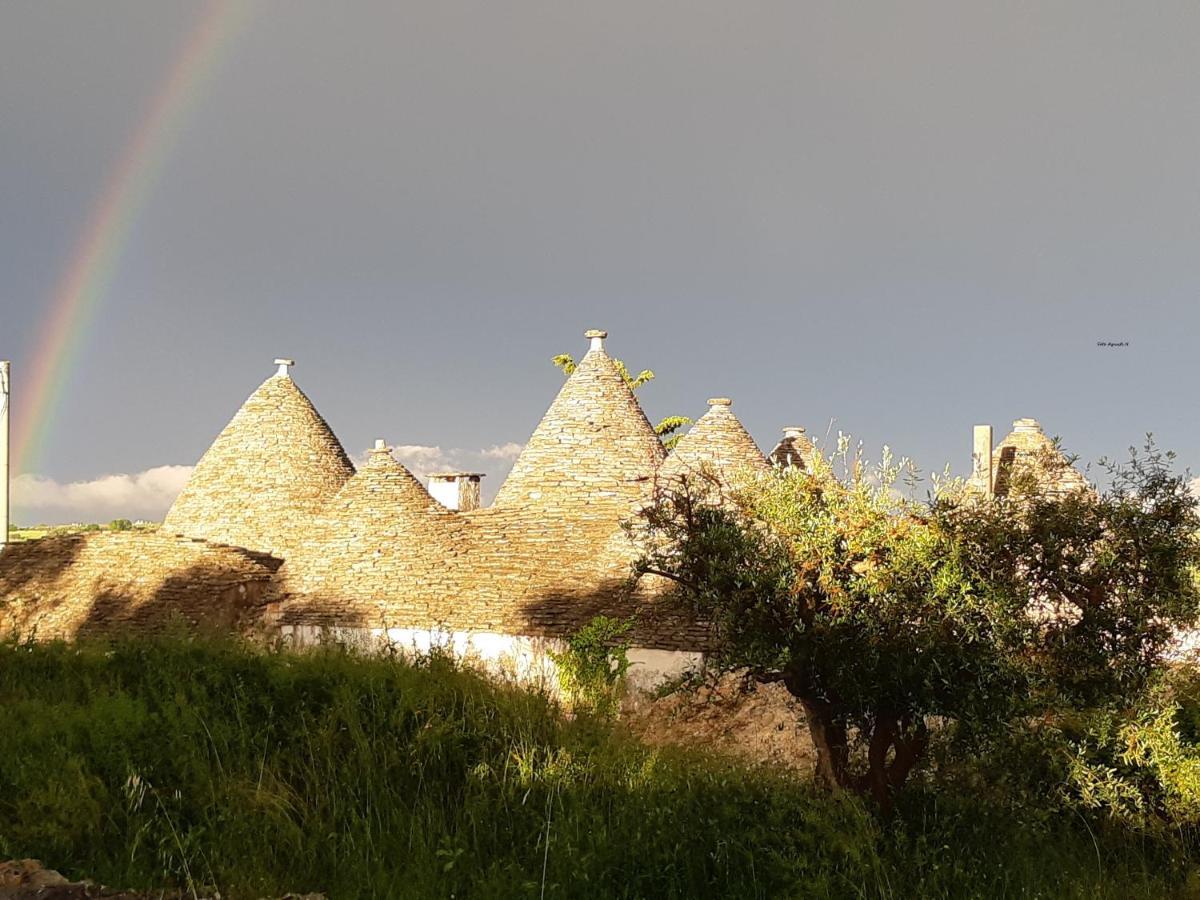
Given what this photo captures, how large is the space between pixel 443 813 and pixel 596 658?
5.94 m

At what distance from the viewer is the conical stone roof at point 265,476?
20.1 metres

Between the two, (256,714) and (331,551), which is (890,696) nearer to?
(256,714)

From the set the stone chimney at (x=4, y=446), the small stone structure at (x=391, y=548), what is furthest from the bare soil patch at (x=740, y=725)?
the stone chimney at (x=4, y=446)

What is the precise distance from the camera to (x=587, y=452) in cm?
1769

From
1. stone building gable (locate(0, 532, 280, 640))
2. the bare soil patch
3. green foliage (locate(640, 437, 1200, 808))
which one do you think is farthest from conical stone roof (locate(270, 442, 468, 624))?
green foliage (locate(640, 437, 1200, 808))

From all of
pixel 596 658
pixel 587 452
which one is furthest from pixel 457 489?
pixel 596 658

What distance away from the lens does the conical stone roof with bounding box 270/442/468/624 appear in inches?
605

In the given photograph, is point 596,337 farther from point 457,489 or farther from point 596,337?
point 457,489

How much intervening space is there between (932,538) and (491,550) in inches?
413

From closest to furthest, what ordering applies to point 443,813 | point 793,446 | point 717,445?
point 443,813 < point 717,445 < point 793,446

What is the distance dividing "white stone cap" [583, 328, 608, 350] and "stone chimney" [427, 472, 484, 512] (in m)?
5.86

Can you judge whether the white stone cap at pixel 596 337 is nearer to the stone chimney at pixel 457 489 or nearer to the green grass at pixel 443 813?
the stone chimney at pixel 457 489

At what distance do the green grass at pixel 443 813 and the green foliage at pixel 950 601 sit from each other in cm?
76

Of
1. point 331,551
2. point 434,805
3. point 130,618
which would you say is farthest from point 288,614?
point 434,805
